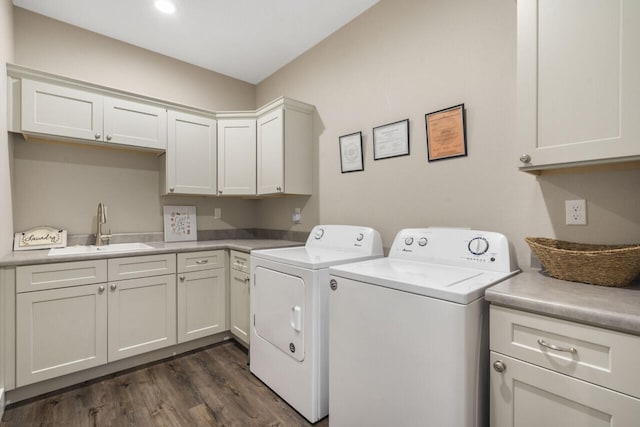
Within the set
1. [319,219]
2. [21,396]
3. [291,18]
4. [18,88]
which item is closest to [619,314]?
[319,219]

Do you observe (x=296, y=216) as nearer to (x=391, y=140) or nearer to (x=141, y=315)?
(x=391, y=140)

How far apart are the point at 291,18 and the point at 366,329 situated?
233cm

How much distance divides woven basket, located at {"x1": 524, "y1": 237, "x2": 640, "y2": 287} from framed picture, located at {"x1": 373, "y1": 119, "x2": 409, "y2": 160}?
102cm

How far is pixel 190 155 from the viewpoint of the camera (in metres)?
2.89

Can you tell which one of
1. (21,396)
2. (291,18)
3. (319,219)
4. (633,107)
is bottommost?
(21,396)

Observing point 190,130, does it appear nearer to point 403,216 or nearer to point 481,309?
point 403,216

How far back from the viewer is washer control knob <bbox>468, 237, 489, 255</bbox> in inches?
61.2

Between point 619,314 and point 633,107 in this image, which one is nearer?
point 619,314

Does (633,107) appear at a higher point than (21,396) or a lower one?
higher

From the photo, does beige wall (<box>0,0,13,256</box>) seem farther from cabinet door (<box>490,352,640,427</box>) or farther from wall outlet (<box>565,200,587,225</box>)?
wall outlet (<box>565,200,587,225</box>)

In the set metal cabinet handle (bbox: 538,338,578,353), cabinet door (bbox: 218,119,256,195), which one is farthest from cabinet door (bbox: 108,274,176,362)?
metal cabinet handle (bbox: 538,338,578,353)

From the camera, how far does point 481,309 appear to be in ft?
3.86

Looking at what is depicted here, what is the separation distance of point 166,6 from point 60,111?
109cm

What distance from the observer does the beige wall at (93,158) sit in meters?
2.37
